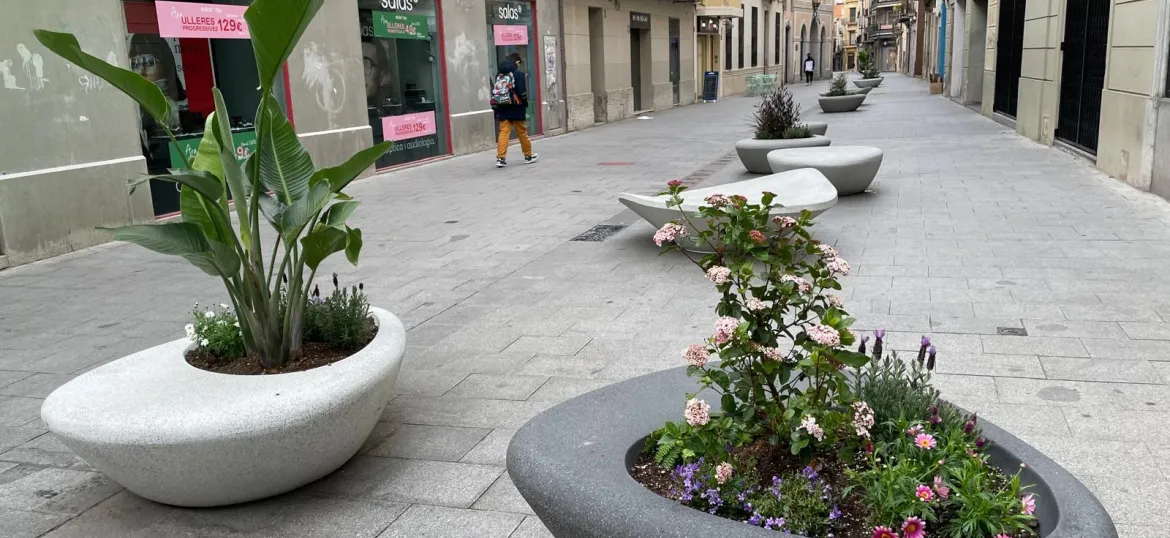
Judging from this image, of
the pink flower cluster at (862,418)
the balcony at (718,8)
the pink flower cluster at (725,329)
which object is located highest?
the balcony at (718,8)

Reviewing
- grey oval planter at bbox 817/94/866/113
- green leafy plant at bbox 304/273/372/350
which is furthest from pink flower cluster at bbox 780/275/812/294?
grey oval planter at bbox 817/94/866/113

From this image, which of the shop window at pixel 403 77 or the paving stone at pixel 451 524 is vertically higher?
the shop window at pixel 403 77

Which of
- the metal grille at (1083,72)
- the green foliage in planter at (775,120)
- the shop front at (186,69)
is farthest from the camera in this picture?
the green foliage in planter at (775,120)

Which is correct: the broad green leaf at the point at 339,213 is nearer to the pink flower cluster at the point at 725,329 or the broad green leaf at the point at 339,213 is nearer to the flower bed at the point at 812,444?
the flower bed at the point at 812,444

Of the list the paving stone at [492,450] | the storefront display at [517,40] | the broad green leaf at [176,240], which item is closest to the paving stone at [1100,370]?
the paving stone at [492,450]

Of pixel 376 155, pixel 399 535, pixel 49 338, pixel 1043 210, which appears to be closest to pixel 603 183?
pixel 1043 210

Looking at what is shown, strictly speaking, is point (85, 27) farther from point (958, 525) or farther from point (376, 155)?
point (958, 525)

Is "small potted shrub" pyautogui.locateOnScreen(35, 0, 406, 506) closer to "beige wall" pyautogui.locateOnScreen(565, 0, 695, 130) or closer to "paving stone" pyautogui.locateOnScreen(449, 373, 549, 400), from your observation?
"paving stone" pyautogui.locateOnScreen(449, 373, 549, 400)

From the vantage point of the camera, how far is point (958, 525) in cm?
210

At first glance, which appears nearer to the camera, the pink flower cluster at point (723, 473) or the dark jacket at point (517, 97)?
the pink flower cluster at point (723, 473)

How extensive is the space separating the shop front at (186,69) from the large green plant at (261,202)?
629 cm

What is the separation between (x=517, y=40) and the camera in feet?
62.2

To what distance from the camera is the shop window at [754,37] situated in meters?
44.2

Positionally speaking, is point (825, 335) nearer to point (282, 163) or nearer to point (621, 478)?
point (621, 478)
